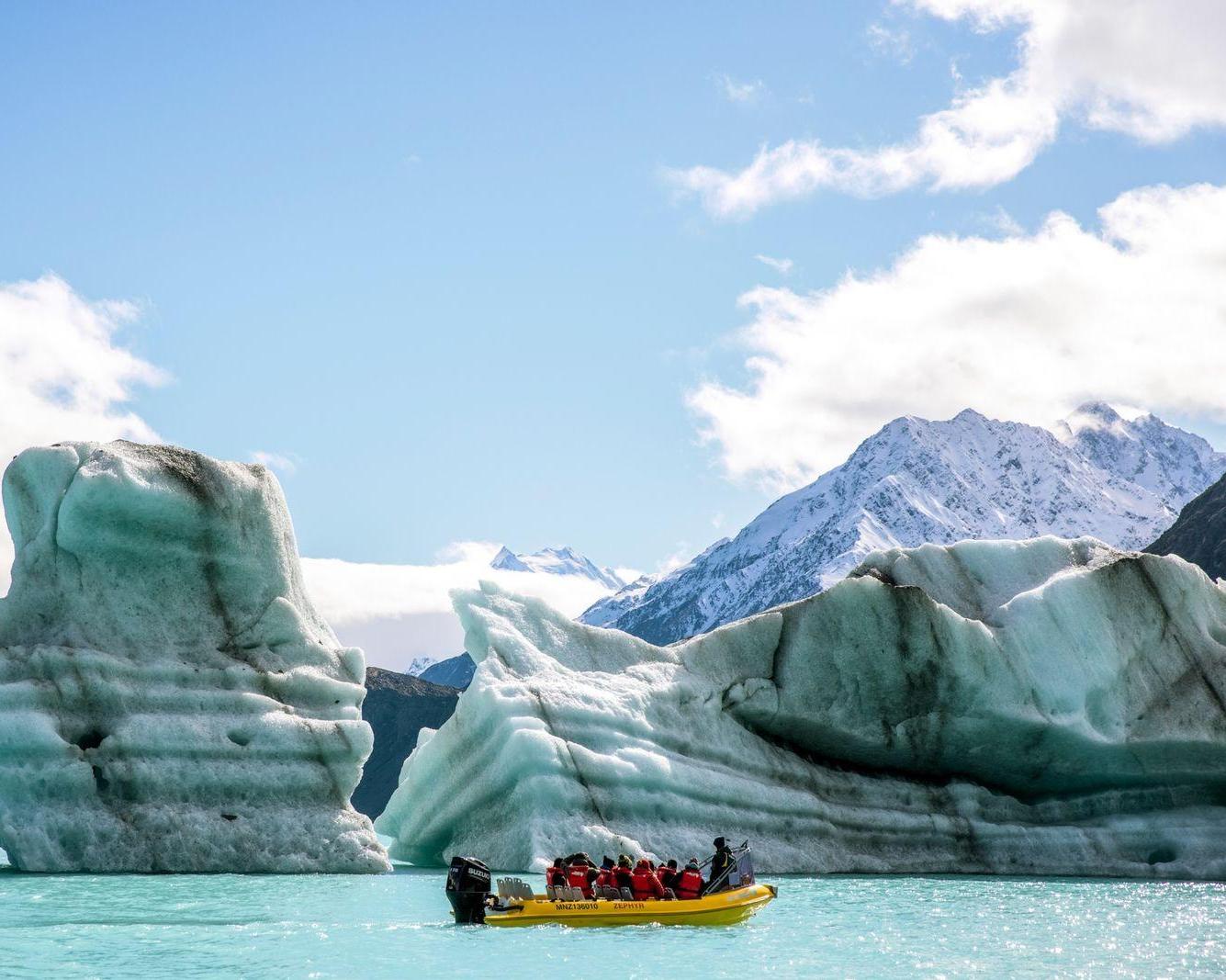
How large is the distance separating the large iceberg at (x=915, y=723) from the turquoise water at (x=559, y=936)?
404cm

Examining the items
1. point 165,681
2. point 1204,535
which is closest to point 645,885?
point 165,681

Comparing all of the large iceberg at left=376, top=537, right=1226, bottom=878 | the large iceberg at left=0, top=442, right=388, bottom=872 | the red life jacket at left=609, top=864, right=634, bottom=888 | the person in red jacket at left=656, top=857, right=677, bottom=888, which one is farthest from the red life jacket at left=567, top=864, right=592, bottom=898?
the large iceberg at left=0, top=442, right=388, bottom=872

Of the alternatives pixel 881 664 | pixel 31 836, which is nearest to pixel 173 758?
pixel 31 836

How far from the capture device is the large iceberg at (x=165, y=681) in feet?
87.9

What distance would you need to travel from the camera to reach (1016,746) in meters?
31.5

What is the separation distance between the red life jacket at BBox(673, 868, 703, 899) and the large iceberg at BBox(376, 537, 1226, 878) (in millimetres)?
6686

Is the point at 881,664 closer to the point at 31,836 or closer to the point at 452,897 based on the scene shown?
the point at 452,897

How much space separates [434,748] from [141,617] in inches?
254

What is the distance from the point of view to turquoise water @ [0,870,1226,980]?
57.2 feet

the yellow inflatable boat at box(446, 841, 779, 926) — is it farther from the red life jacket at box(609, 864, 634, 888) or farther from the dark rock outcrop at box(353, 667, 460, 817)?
the dark rock outcrop at box(353, 667, 460, 817)

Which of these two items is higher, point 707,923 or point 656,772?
point 656,772

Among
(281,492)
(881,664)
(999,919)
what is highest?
(281,492)

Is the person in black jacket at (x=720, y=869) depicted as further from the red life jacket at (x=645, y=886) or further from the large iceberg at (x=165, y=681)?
the large iceberg at (x=165, y=681)

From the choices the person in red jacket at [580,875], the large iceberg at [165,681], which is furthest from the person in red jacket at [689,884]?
the large iceberg at [165,681]
